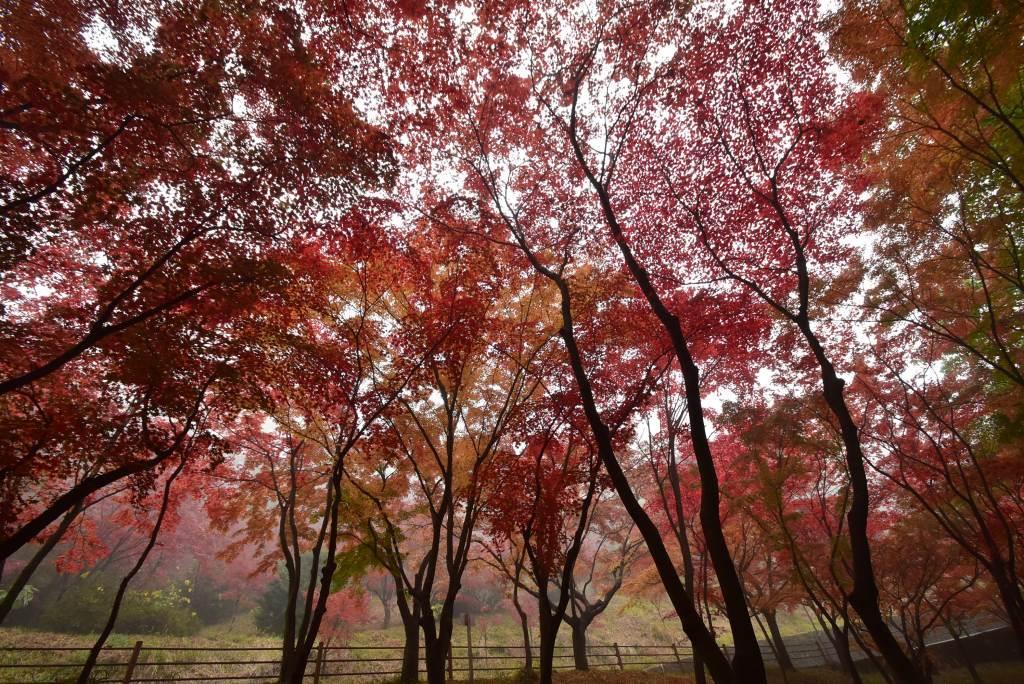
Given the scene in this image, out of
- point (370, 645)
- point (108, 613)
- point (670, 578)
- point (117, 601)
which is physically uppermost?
point (670, 578)

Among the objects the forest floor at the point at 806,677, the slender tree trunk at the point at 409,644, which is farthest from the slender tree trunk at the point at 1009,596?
the slender tree trunk at the point at 409,644

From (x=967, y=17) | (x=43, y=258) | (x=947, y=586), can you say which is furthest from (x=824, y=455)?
(x=43, y=258)

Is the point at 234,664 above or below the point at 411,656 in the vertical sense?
below

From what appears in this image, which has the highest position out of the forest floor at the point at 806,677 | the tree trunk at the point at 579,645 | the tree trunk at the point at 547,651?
the tree trunk at the point at 547,651

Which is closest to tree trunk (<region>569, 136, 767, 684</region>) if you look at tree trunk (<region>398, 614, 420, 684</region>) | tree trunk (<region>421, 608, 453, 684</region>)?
tree trunk (<region>421, 608, 453, 684</region>)

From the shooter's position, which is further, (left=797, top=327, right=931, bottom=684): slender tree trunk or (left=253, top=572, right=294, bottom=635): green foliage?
(left=253, top=572, right=294, bottom=635): green foliage

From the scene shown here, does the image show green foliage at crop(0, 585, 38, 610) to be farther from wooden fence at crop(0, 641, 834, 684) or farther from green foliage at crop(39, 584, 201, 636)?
wooden fence at crop(0, 641, 834, 684)

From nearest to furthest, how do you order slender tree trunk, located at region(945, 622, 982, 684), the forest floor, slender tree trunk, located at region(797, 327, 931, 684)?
1. slender tree trunk, located at region(797, 327, 931, 684)
2. the forest floor
3. slender tree trunk, located at region(945, 622, 982, 684)

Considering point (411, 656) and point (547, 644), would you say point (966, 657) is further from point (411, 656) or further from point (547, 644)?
point (411, 656)

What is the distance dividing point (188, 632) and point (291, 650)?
2003 centimetres

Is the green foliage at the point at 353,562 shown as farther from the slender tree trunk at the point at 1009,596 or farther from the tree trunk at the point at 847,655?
the slender tree trunk at the point at 1009,596

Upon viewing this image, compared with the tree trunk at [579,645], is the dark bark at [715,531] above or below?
above

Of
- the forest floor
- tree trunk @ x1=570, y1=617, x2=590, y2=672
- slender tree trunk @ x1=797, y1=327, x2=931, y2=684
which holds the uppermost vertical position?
slender tree trunk @ x1=797, y1=327, x2=931, y2=684

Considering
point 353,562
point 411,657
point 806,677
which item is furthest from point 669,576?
point 806,677
